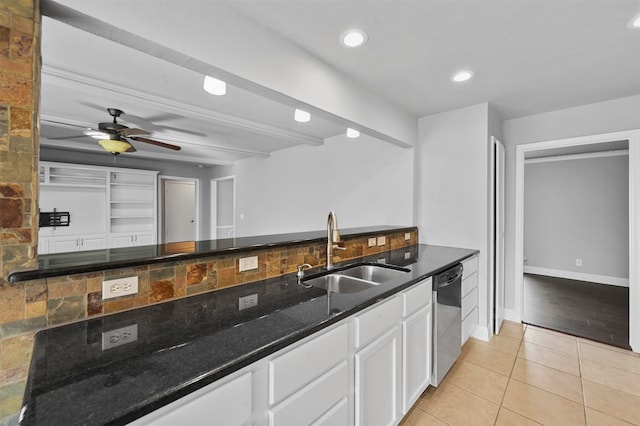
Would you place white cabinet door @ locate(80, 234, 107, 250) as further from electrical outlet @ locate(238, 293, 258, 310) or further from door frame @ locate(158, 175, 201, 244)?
electrical outlet @ locate(238, 293, 258, 310)

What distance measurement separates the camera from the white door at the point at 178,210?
6637mm

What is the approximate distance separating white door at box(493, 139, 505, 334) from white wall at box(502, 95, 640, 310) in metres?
0.18

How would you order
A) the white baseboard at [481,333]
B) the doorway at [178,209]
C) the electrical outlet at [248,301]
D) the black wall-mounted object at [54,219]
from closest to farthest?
the electrical outlet at [248,301] < the white baseboard at [481,333] < the black wall-mounted object at [54,219] < the doorway at [178,209]

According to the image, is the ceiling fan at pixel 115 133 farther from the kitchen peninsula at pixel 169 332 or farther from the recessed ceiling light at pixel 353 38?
the recessed ceiling light at pixel 353 38

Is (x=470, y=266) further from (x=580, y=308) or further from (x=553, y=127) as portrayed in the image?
(x=580, y=308)

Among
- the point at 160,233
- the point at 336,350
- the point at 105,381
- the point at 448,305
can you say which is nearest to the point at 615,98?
the point at 448,305

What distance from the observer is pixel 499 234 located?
3074 mm

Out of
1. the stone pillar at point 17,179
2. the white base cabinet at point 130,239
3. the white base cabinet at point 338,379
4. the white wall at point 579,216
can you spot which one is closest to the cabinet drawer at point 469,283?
the white base cabinet at point 338,379

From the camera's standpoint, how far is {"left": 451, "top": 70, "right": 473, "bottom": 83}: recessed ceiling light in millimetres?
2246

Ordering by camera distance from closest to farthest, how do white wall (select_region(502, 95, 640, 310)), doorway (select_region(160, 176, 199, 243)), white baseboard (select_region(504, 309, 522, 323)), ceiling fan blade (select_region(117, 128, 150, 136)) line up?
1. white wall (select_region(502, 95, 640, 310))
2. ceiling fan blade (select_region(117, 128, 150, 136))
3. white baseboard (select_region(504, 309, 522, 323))
4. doorway (select_region(160, 176, 199, 243))

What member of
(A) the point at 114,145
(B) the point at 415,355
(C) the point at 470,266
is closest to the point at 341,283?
(B) the point at 415,355

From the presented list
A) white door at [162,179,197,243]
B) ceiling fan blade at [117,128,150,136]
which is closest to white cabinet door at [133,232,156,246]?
white door at [162,179,197,243]

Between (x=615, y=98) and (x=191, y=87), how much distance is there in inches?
159

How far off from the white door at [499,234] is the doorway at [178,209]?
6.20m
